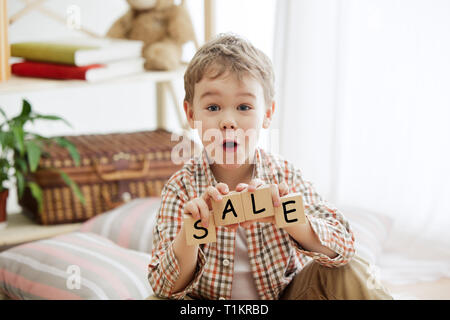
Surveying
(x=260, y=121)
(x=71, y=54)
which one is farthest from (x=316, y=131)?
(x=260, y=121)

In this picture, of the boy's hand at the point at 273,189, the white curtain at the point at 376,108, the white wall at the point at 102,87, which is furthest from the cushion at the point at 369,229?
the boy's hand at the point at 273,189

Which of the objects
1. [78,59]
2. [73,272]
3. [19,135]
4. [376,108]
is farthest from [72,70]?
[376,108]

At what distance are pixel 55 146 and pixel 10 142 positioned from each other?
27cm

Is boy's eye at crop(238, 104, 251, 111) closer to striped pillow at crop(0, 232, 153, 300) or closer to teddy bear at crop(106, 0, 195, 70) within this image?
striped pillow at crop(0, 232, 153, 300)

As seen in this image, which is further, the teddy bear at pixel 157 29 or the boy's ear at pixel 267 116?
the teddy bear at pixel 157 29

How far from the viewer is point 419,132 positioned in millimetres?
1738

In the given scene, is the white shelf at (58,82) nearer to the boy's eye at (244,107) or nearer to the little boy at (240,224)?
the little boy at (240,224)

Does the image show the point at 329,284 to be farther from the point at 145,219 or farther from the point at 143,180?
the point at 143,180

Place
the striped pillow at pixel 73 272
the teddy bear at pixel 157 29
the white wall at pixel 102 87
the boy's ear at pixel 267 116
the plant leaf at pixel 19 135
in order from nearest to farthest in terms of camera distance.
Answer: the boy's ear at pixel 267 116 → the striped pillow at pixel 73 272 → the plant leaf at pixel 19 135 → the teddy bear at pixel 157 29 → the white wall at pixel 102 87

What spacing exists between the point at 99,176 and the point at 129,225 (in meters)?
0.25

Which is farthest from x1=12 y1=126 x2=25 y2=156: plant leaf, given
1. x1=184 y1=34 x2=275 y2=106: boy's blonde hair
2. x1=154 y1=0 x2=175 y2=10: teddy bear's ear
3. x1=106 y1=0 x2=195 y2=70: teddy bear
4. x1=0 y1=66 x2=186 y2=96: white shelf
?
x1=184 y1=34 x2=275 y2=106: boy's blonde hair

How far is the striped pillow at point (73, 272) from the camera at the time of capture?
135 cm

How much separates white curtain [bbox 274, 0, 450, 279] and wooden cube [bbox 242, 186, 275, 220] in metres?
1.01

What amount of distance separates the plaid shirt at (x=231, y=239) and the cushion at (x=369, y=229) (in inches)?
22.5
